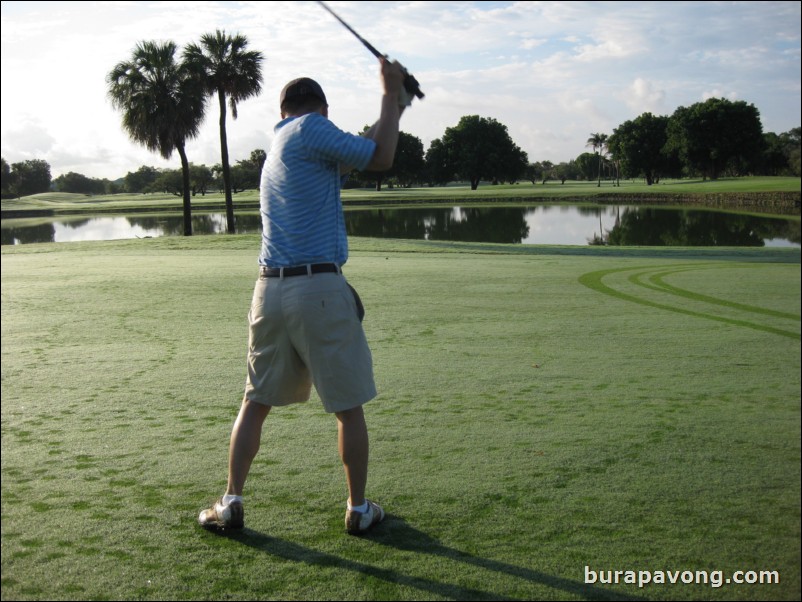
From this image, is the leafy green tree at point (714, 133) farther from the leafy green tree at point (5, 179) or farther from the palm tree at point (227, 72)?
the leafy green tree at point (5, 179)

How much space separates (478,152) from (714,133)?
124 feet

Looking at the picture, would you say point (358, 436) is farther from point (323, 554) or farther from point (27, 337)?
point (27, 337)

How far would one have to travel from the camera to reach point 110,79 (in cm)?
3556

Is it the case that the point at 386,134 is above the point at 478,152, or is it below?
below

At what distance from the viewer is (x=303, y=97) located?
356 cm

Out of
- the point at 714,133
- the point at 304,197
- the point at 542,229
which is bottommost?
the point at 542,229

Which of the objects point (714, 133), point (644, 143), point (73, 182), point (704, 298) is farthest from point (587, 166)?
point (704, 298)

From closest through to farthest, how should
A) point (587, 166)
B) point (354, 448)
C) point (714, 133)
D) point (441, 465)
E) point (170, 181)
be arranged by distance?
point (354, 448) → point (441, 465) → point (714, 133) → point (170, 181) → point (587, 166)

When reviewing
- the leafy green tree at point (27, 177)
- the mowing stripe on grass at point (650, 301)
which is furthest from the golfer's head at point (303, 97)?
the mowing stripe on grass at point (650, 301)

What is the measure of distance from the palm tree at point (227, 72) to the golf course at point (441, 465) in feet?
107

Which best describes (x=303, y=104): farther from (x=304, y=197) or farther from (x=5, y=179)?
(x=5, y=179)

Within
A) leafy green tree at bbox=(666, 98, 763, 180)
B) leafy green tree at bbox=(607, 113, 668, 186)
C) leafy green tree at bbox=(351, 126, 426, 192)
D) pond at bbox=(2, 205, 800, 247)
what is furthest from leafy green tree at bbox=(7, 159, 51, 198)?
leafy green tree at bbox=(351, 126, 426, 192)

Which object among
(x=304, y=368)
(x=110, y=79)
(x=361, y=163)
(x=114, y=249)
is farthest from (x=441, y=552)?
(x=110, y=79)

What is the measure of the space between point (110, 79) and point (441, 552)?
3684 centimetres
